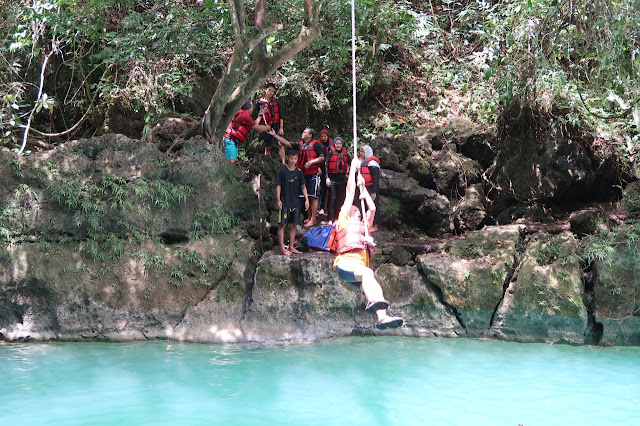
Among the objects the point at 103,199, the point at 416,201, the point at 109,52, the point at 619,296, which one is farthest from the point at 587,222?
the point at 109,52

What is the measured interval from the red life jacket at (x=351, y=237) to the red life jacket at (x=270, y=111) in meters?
4.37

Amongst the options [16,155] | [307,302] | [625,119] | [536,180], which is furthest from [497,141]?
[16,155]

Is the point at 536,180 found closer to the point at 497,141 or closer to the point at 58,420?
the point at 497,141

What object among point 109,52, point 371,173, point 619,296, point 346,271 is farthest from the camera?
point 109,52

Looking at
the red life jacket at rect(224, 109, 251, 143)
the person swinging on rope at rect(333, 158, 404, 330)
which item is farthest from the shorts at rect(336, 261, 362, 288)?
the red life jacket at rect(224, 109, 251, 143)

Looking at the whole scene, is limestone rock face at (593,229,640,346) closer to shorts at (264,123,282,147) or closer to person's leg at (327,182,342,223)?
person's leg at (327,182,342,223)

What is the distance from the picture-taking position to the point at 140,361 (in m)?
7.81

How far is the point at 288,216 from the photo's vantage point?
9320 mm

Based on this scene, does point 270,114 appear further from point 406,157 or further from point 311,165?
point 406,157

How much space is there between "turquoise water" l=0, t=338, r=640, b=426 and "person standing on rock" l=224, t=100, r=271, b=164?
3545 millimetres

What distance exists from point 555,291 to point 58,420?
6498mm

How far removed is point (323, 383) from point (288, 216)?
3.00 m

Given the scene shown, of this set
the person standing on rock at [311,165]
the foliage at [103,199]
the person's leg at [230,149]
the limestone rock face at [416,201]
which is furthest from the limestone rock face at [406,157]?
the foliage at [103,199]

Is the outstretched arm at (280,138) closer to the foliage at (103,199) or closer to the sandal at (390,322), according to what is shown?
the foliage at (103,199)
